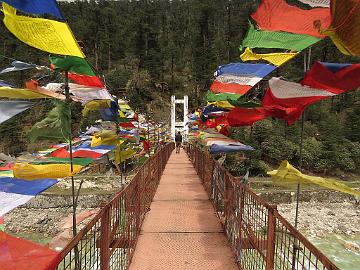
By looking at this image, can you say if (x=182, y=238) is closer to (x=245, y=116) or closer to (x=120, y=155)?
(x=245, y=116)

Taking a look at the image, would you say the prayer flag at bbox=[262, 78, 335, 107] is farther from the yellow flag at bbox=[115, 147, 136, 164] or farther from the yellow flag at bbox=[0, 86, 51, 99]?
the yellow flag at bbox=[115, 147, 136, 164]

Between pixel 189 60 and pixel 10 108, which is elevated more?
pixel 189 60

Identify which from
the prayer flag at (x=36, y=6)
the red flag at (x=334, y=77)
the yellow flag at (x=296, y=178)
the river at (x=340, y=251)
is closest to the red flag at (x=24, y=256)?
the yellow flag at (x=296, y=178)

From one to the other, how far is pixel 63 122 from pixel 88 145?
2.83 m

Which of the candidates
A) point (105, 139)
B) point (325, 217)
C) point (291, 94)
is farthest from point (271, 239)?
point (325, 217)

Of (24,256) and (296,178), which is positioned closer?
(24,256)

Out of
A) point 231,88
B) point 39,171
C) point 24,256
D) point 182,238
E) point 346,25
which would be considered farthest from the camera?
point 231,88

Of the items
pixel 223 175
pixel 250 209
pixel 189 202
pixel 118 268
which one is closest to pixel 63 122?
pixel 118 268

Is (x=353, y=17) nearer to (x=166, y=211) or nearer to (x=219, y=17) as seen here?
(x=166, y=211)

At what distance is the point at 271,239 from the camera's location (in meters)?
3.55

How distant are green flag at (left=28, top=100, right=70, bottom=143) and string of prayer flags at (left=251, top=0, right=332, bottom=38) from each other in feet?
9.20

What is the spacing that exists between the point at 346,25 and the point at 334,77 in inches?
20.8

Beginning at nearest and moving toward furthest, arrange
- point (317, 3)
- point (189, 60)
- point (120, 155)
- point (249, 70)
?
point (317, 3)
point (249, 70)
point (120, 155)
point (189, 60)

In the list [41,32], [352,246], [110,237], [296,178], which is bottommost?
[352,246]
